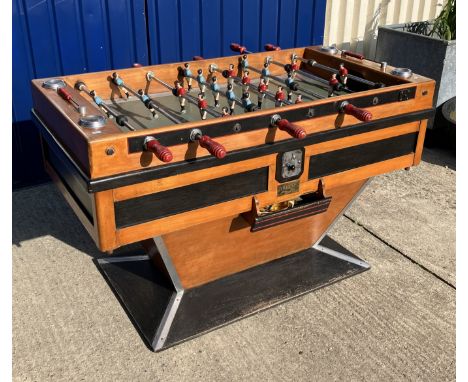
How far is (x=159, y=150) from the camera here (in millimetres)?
2027

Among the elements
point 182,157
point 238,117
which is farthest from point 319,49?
point 182,157

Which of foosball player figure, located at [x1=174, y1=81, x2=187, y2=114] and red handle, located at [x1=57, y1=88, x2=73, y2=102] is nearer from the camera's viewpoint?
red handle, located at [x1=57, y1=88, x2=73, y2=102]

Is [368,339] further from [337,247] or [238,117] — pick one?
[238,117]

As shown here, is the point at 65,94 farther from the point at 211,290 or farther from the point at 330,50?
the point at 330,50

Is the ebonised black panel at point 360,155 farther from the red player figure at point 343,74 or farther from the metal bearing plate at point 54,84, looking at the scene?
the metal bearing plate at point 54,84

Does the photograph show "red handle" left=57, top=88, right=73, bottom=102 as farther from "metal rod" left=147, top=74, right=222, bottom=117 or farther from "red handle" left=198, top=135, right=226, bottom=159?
"red handle" left=198, top=135, right=226, bottom=159

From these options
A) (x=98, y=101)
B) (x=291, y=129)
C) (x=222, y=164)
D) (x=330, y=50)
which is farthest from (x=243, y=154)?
(x=330, y=50)

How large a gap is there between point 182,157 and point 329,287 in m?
1.38

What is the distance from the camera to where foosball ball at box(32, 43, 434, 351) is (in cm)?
216

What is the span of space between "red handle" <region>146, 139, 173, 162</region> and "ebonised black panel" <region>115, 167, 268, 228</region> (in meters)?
0.22

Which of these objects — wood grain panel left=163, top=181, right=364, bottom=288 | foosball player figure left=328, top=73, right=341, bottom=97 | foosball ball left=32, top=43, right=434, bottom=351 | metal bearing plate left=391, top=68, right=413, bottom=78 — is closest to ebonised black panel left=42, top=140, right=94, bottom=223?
foosball ball left=32, top=43, right=434, bottom=351

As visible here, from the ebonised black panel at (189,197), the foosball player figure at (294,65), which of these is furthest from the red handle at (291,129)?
the foosball player figure at (294,65)

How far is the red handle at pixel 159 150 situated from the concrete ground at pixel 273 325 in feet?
3.59

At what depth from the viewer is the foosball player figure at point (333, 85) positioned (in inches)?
117
